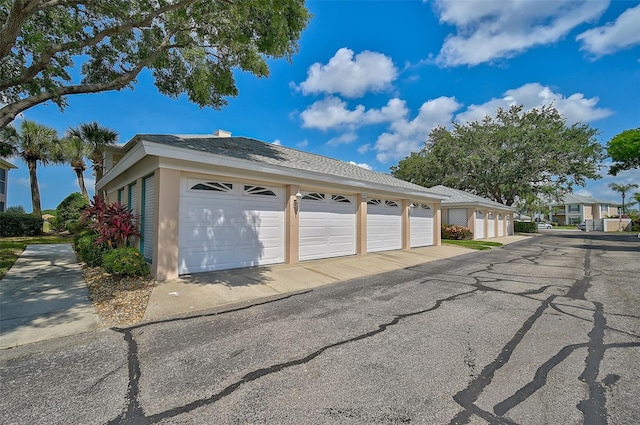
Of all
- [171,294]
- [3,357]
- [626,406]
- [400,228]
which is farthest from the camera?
[400,228]

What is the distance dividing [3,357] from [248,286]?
12.4 feet

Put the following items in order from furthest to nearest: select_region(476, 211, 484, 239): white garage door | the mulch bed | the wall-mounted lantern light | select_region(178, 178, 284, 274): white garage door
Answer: select_region(476, 211, 484, 239): white garage door, the wall-mounted lantern light, select_region(178, 178, 284, 274): white garage door, the mulch bed

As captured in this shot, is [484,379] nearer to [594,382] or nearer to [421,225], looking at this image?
[594,382]

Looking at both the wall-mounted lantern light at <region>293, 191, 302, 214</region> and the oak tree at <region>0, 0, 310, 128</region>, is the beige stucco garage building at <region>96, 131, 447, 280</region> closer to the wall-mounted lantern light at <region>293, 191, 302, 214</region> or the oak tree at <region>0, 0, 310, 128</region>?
the wall-mounted lantern light at <region>293, 191, 302, 214</region>

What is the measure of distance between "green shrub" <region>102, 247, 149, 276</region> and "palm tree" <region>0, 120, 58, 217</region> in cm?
2032

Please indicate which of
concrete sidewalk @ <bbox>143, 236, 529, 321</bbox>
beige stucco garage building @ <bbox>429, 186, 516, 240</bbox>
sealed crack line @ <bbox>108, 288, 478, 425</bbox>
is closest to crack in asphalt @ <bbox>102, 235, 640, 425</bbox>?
sealed crack line @ <bbox>108, 288, 478, 425</bbox>

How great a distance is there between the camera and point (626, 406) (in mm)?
2465

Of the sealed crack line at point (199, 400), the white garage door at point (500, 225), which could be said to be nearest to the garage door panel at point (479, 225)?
the white garage door at point (500, 225)

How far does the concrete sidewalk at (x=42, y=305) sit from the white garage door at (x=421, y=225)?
12.8 meters

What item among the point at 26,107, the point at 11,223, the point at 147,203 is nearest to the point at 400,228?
the point at 147,203

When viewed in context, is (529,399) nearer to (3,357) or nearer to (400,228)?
(3,357)

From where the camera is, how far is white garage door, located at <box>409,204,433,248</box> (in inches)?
575

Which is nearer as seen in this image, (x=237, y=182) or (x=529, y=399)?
(x=529, y=399)

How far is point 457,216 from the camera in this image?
2194 cm
